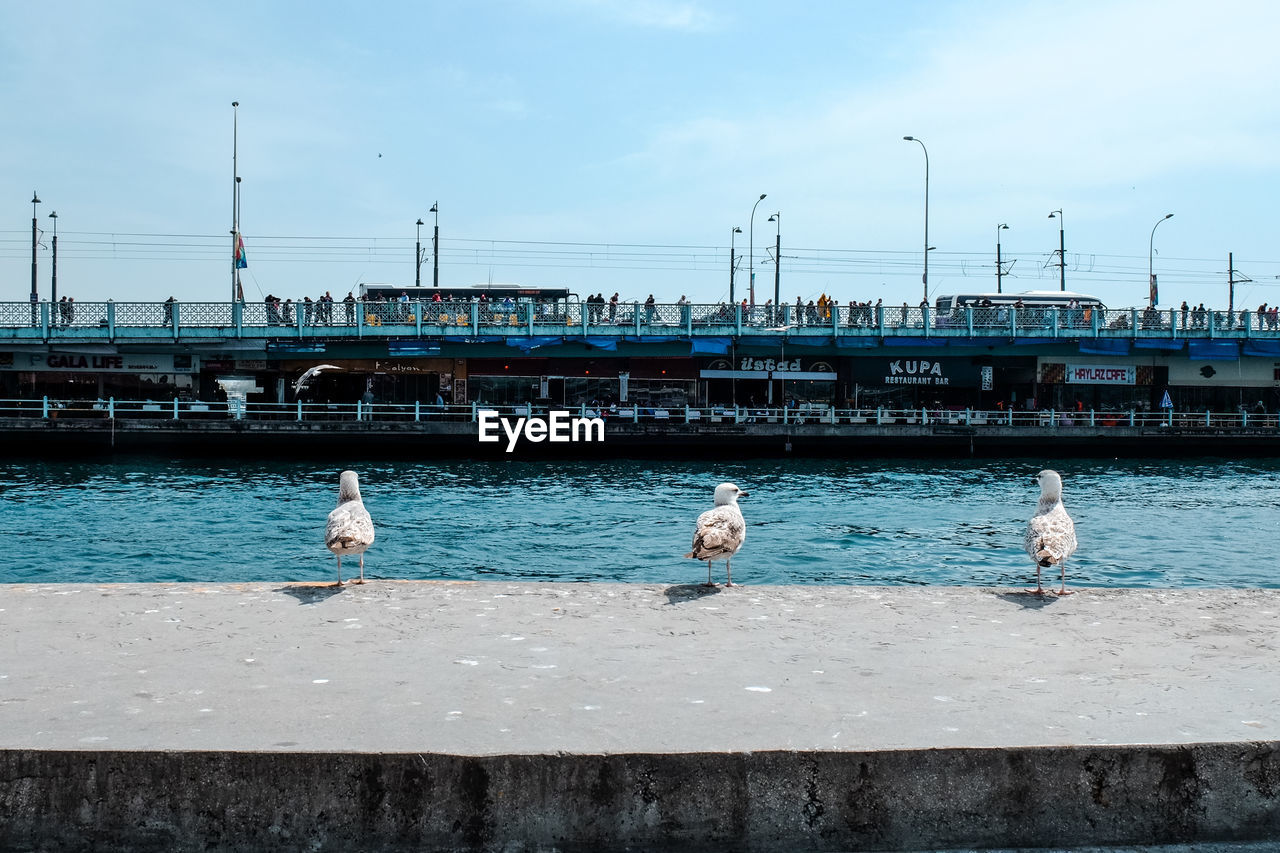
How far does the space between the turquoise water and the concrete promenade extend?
1071 cm

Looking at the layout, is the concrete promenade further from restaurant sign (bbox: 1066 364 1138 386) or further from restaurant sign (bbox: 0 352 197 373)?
restaurant sign (bbox: 1066 364 1138 386)

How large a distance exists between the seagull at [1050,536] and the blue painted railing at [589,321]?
→ 37230 mm

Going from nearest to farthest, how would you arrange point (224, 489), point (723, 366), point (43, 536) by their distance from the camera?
1. point (43, 536)
2. point (224, 489)
3. point (723, 366)

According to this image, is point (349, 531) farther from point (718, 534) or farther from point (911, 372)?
point (911, 372)

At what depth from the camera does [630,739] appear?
511 centimetres

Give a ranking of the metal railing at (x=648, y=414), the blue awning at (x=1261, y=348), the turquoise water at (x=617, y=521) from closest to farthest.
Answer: the turquoise water at (x=617, y=521) → the metal railing at (x=648, y=414) → the blue awning at (x=1261, y=348)

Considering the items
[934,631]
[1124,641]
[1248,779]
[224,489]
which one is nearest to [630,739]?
[1248,779]

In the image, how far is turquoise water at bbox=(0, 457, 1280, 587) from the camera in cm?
1898

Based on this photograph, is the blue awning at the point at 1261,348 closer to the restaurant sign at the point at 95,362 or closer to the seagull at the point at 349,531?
the restaurant sign at the point at 95,362

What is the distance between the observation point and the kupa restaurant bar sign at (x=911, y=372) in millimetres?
53438

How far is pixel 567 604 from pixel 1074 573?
12.7 m

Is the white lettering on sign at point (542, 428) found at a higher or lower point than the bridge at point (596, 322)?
lower

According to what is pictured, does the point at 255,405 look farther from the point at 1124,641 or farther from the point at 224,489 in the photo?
the point at 1124,641

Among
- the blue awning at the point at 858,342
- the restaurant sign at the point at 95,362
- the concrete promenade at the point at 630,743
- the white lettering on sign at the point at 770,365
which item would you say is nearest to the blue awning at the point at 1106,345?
the blue awning at the point at 858,342
